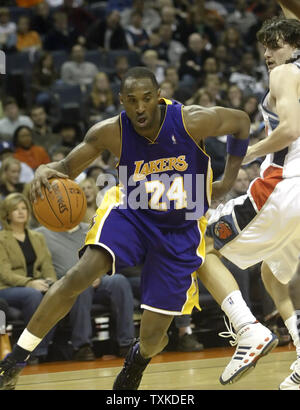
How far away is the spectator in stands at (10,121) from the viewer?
30.9ft

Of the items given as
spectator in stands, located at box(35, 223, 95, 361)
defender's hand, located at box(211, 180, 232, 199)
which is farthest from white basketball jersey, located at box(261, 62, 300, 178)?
spectator in stands, located at box(35, 223, 95, 361)

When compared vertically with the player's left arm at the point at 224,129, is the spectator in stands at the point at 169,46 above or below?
above

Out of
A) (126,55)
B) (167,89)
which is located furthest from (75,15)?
(167,89)

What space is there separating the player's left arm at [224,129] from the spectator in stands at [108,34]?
26.9 ft

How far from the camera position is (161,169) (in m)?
4.01

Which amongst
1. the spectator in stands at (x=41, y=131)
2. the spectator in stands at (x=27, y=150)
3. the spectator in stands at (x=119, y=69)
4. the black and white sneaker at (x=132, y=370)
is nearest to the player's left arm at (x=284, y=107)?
the black and white sneaker at (x=132, y=370)

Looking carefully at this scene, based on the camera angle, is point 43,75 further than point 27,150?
Yes

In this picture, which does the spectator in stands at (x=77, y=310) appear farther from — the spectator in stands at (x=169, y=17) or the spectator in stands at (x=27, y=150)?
the spectator in stands at (x=169, y=17)

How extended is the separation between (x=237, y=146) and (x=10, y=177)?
387cm

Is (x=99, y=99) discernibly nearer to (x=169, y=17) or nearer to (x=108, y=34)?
(x=108, y=34)

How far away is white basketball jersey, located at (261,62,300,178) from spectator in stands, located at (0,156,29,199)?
3.71 meters

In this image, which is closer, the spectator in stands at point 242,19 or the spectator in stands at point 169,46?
the spectator in stands at point 169,46

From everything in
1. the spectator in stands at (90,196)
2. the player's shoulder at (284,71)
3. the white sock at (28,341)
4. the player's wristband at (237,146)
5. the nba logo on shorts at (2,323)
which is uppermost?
the player's shoulder at (284,71)

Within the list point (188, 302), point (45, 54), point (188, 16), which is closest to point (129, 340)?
point (188, 302)
